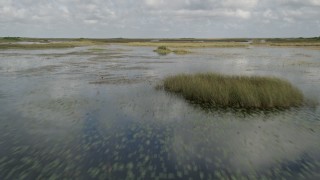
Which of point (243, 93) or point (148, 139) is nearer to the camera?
point (148, 139)

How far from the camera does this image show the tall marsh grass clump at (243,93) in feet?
68.3

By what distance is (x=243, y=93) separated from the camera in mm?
21344

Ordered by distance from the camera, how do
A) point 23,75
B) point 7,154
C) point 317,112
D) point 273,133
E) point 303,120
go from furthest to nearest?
1. point 23,75
2. point 317,112
3. point 303,120
4. point 273,133
5. point 7,154

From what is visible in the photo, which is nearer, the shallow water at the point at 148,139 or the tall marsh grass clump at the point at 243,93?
the shallow water at the point at 148,139

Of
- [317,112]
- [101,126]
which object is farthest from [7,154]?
[317,112]

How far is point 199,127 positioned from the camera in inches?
654

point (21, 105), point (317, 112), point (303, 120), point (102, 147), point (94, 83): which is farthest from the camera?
point (94, 83)

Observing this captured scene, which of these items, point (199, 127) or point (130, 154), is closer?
point (130, 154)

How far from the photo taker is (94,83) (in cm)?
3103

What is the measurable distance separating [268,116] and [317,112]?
11.6 ft

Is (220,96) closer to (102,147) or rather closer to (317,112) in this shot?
(317,112)

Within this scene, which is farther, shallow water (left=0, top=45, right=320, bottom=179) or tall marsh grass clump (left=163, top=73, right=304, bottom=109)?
tall marsh grass clump (left=163, top=73, right=304, bottom=109)

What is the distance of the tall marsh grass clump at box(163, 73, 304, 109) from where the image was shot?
2081 centimetres

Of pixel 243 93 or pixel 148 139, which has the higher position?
pixel 243 93
